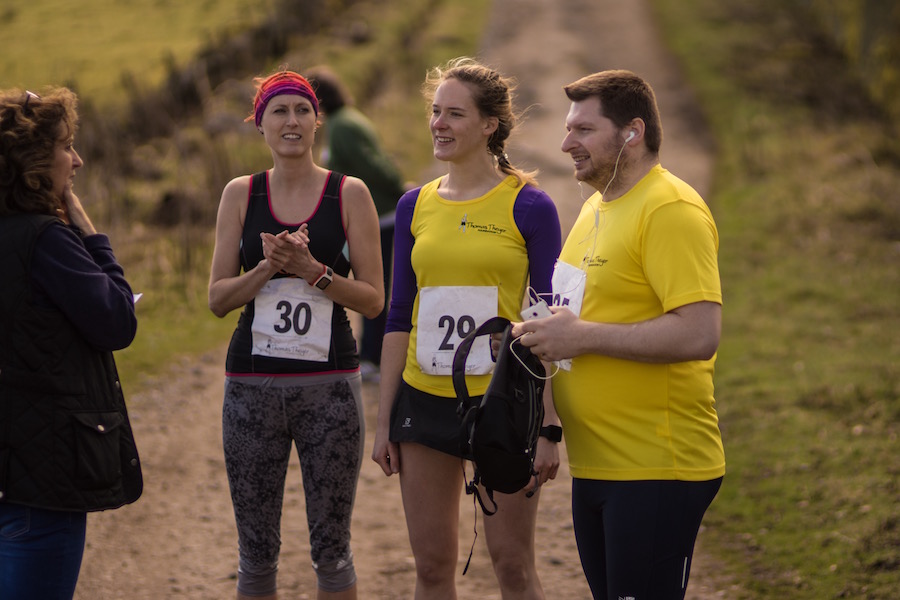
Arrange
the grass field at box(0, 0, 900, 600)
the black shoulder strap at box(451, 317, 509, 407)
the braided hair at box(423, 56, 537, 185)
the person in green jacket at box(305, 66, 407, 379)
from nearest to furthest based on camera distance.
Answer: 1. the black shoulder strap at box(451, 317, 509, 407)
2. the braided hair at box(423, 56, 537, 185)
3. the grass field at box(0, 0, 900, 600)
4. the person in green jacket at box(305, 66, 407, 379)

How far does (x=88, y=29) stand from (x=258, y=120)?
27.9 metres

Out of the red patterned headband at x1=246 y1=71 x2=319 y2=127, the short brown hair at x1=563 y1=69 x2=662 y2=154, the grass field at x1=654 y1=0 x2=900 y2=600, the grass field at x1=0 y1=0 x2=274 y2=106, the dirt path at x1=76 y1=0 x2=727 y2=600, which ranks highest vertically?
the grass field at x1=0 y1=0 x2=274 y2=106

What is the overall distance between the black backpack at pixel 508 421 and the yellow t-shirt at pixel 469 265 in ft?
1.01

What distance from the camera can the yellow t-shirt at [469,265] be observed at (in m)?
3.48

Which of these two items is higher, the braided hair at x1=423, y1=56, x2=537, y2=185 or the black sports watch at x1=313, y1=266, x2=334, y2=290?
the braided hair at x1=423, y1=56, x2=537, y2=185

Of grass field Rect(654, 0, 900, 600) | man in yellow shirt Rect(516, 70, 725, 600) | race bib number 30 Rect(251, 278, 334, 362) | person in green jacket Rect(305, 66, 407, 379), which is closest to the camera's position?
man in yellow shirt Rect(516, 70, 725, 600)

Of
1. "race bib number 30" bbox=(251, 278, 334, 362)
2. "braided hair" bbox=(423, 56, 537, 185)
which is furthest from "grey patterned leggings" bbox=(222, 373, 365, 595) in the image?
"braided hair" bbox=(423, 56, 537, 185)

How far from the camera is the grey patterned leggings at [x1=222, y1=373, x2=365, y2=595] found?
12.3ft

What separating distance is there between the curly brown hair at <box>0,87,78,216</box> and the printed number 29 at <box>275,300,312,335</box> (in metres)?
0.94

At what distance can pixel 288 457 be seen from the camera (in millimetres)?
3814

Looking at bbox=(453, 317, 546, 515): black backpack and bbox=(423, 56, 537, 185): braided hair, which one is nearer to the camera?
bbox=(453, 317, 546, 515): black backpack

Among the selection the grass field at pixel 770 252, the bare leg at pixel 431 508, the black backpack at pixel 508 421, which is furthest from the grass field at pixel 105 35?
the black backpack at pixel 508 421

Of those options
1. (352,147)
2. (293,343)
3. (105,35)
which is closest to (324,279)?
(293,343)

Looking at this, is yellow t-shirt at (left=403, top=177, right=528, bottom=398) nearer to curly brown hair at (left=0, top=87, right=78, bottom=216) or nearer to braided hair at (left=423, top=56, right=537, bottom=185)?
braided hair at (left=423, top=56, right=537, bottom=185)
